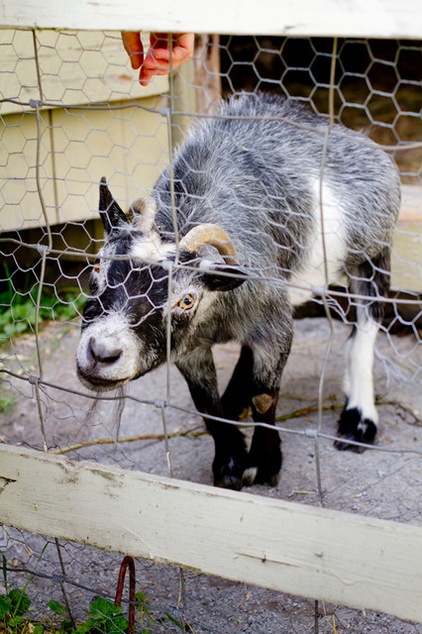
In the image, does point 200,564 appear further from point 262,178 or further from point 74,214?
point 74,214

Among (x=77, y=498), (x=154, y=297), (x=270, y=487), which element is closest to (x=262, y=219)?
(x=154, y=297)

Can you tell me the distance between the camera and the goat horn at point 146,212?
285cm

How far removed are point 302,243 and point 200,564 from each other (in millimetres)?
1781

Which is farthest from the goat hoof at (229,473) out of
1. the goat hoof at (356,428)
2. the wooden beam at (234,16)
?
the wooden beam at (234,16)

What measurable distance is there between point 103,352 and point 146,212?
54 cm

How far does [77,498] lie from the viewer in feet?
7.73

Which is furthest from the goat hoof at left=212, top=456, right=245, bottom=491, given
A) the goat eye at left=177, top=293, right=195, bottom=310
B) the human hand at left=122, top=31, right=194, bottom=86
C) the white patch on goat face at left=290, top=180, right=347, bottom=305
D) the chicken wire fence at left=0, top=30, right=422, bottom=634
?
the human hand at left=122, top=31, right=194, bottom=86

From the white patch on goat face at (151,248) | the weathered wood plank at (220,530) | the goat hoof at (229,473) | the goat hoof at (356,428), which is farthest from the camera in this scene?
the goat hoof at (356,428)

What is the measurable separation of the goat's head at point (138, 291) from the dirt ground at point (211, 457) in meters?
0.19

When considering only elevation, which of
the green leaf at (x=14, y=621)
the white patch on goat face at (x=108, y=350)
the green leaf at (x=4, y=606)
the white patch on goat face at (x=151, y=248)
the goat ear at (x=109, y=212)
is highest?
the goat ear at (x=109, y=212)

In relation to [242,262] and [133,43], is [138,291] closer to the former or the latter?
[242,262]

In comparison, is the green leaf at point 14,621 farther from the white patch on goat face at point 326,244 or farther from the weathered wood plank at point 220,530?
the white patch on goat face at point 326,244

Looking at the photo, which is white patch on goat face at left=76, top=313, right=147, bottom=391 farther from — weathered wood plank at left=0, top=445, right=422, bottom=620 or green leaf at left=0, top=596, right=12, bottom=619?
green leaf at left=0, top=596, right=12, bottom=619

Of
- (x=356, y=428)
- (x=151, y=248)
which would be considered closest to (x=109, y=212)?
(x=151, y=248)
